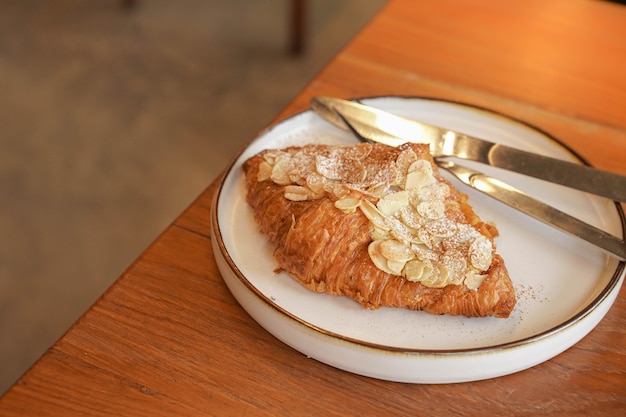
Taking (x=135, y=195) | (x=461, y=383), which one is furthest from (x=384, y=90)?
(x=135, y=195)

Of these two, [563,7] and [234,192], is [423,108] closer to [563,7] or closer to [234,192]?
[234,192]

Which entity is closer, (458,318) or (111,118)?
(458,318)

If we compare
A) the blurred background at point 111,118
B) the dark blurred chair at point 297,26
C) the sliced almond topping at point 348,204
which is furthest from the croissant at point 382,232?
the dark blurred chair at point 297,26

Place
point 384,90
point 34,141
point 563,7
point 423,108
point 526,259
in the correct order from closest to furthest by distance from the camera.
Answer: point 526,259 → point 423,108 → point 384,90 → point 563,7 → point 34,141

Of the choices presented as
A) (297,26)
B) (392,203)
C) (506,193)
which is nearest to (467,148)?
(506,193)

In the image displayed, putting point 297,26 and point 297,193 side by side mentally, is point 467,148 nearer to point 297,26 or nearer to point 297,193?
point 297,193
